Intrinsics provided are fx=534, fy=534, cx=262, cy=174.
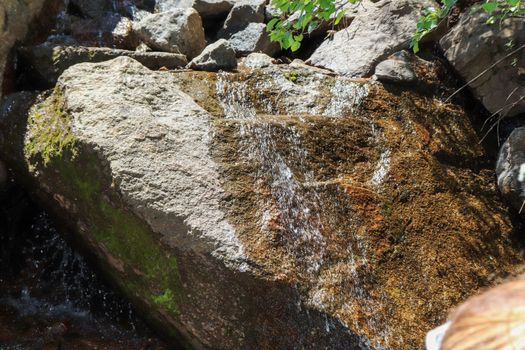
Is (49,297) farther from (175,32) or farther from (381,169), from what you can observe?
(175,32)

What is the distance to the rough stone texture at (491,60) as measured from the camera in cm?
527

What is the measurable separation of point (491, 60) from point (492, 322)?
514 cm

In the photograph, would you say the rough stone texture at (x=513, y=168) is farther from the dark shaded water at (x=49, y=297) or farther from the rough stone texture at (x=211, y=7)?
the rough stone texture at (x=211, y=7)

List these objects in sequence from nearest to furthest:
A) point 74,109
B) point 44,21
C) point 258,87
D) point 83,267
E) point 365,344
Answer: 1. point 365,344
2. point 74,109
3. point 83,267
4. point 258,87
5. point 44,21

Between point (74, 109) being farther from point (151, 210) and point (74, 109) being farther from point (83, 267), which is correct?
point (83, 267)

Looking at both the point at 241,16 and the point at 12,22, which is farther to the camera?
the point at 241,16

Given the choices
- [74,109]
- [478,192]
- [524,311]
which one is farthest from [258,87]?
[524,311]

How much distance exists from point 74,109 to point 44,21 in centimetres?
261

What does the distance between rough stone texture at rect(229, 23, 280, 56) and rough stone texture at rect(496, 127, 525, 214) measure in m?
3.03

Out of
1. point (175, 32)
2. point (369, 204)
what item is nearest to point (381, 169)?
point (369, 204)

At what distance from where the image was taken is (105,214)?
12.6ft

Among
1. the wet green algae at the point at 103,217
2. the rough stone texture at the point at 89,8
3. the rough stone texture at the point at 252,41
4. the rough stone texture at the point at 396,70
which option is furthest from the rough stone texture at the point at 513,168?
the rough stone texture at the point at 89,8

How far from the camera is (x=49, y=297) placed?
186 inches

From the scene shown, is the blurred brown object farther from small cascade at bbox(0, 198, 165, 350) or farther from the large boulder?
small cascade at bbox(0, 198, 165, 350)
